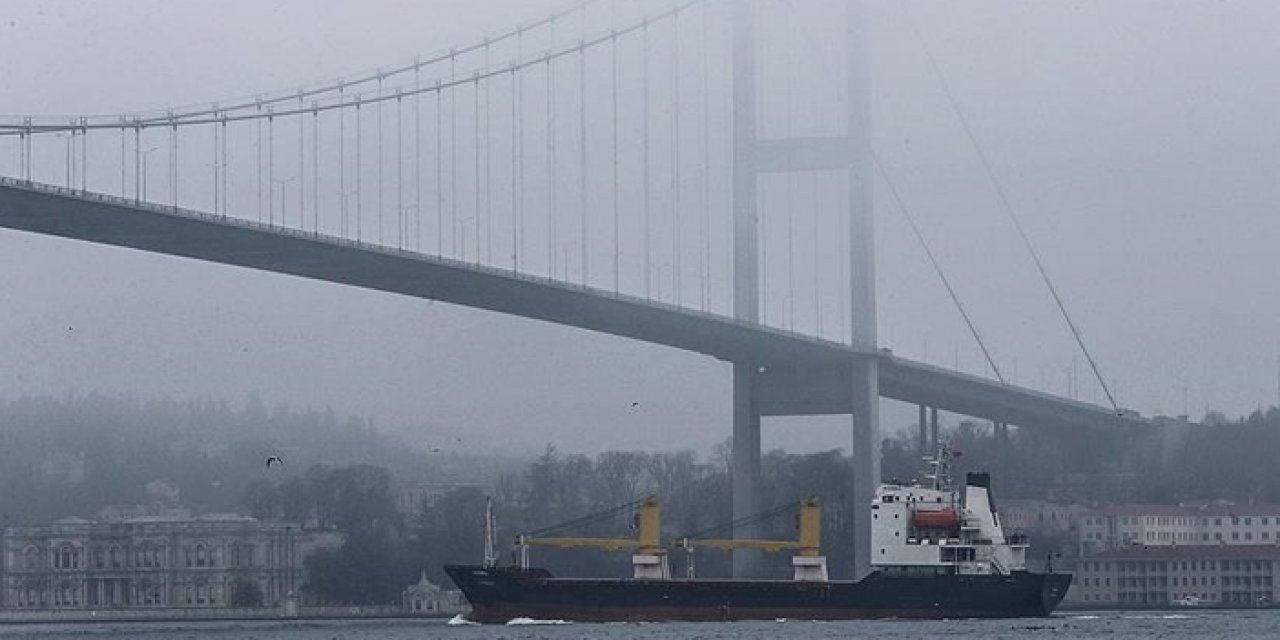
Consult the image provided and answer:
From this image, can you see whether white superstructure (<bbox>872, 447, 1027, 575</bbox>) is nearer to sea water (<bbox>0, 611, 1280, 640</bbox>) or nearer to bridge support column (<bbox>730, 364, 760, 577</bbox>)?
sea water (<bbox>0, 611, 1280, 640</bbox>)

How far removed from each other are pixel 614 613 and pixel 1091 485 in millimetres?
27985

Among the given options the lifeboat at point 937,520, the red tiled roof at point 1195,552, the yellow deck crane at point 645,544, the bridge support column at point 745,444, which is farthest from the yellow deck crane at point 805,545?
the red tiled roof at point 1195,552

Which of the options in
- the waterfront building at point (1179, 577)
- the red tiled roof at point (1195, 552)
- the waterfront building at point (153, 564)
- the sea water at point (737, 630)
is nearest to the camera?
the sea water at point (737, 630)

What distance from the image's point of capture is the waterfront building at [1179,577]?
3002 inches

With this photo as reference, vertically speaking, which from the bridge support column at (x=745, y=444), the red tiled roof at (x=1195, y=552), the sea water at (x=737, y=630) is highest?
the bridge support column at (x=745, y=444)

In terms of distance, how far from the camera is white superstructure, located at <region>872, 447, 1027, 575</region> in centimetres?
5812

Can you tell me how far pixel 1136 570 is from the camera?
77.3 meters

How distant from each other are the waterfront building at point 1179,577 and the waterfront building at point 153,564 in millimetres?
15341

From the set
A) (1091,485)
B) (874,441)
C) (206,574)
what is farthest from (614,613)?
(1091,485)

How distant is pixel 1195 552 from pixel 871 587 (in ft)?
70.7

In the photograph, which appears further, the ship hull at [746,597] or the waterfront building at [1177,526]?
the waterfront building at [1177,526]

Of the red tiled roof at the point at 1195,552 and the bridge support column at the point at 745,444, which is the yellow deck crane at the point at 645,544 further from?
the red tiled roof at the point at 1195,552

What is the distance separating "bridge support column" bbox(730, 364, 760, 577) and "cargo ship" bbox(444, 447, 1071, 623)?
12.0 feet

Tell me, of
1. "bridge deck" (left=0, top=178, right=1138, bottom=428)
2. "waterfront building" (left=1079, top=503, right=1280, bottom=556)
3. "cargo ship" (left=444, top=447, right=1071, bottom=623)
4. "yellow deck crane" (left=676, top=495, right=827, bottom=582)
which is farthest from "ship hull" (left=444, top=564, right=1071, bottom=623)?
"waterfront building" (left=1079, top=503, right=1280, bottom=556)
